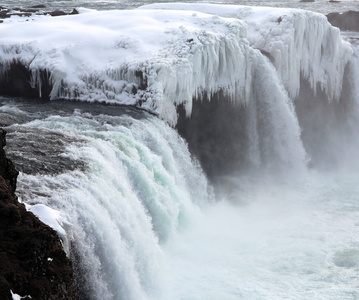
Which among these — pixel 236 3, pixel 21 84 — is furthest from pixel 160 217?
pixel 236 3

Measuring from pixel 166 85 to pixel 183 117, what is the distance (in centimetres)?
97

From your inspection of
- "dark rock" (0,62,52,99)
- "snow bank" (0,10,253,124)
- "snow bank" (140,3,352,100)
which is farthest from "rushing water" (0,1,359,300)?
"snow bank" (140,3,352,100)

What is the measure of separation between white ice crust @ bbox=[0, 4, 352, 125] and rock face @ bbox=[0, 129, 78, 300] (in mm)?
6517

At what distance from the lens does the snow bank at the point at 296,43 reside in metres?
15.8

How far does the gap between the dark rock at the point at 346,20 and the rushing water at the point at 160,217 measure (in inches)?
450

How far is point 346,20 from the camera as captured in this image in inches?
925

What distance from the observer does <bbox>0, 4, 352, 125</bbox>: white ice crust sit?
41.0ft

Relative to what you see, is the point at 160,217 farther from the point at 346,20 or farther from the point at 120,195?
the point at 346,20

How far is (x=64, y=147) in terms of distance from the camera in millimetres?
9359

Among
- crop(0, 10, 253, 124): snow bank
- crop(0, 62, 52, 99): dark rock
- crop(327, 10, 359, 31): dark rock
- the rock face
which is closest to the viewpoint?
the rock face

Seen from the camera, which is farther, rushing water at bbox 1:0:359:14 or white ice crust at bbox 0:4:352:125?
rushing water at bbox 1:0:359:14

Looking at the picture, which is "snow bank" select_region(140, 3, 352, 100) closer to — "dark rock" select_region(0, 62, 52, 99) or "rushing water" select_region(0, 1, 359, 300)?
"rushing water" select_region(0, 1, 359, 300)

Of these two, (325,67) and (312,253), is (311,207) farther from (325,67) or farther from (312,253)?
(325,67)

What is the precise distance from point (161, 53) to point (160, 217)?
4408 mm
